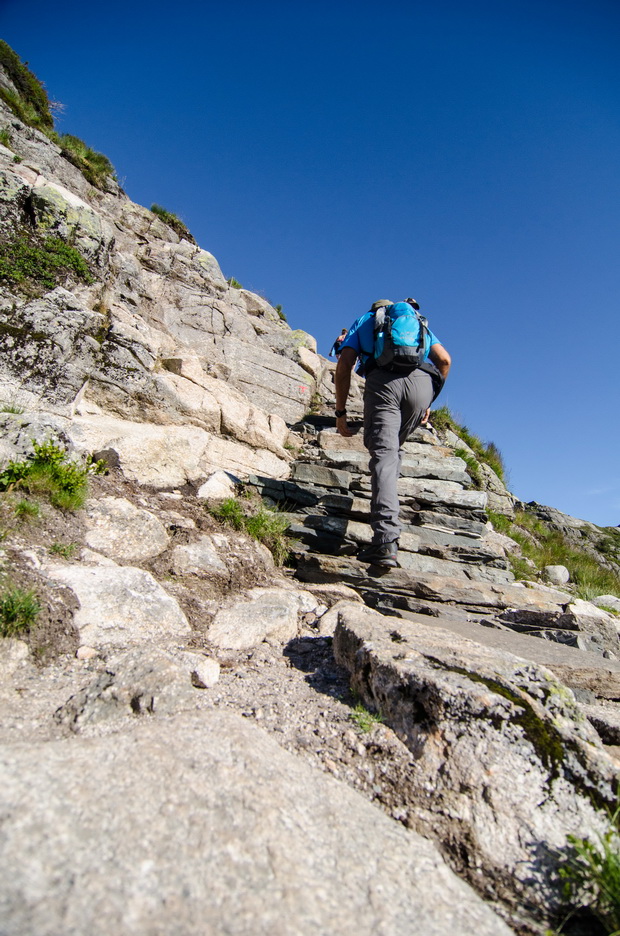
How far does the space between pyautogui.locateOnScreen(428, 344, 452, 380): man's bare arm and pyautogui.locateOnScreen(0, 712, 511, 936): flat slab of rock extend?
5.50m

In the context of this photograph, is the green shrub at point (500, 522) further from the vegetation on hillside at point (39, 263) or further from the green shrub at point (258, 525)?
the vegetation on hillside at point (39, 263)

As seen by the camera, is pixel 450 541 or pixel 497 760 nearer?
pixel 497 760

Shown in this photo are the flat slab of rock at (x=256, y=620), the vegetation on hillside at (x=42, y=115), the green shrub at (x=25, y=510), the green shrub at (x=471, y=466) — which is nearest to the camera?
the flat slab of rock at (x=256, y=620)

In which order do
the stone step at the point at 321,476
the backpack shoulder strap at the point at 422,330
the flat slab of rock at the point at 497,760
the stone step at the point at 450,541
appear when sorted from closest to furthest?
the flat slab of rock at the point at 497,760 < the backpack shoulder strap at the point at 422,330 < the stone step at the point at 450,541 < the stone step at the point at 321,476

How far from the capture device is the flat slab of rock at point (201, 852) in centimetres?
125

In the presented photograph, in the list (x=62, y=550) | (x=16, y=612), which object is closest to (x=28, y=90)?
(x=62, y=550)

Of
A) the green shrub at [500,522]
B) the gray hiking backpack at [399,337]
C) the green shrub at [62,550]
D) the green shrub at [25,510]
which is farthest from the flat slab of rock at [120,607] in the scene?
the green shrub at [500,522]

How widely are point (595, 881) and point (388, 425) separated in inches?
184

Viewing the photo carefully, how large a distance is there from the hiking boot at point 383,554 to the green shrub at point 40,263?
6.00 metres

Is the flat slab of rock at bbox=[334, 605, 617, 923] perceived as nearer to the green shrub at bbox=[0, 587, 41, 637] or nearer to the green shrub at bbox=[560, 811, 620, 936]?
the green shrub at bbox=[560, 811, 620, 936]

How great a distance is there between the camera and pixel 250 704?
273cm

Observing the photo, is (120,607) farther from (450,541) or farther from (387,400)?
(450,541)

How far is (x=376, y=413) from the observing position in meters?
5.98

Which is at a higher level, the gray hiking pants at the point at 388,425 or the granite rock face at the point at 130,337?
the granite rock face at the point at 130,337
